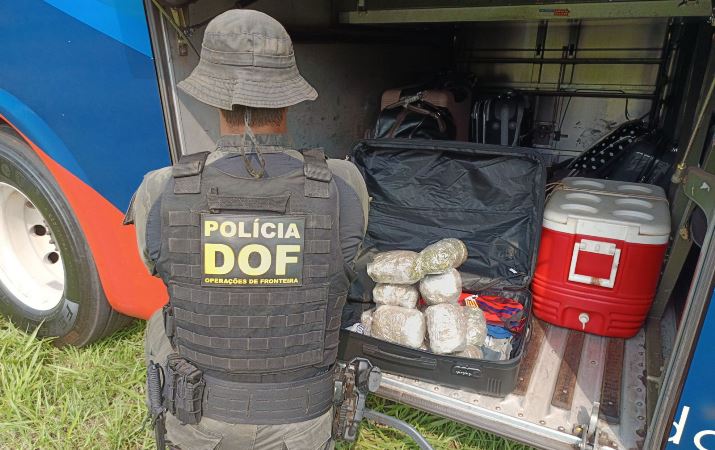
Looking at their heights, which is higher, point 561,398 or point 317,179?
point 317,179

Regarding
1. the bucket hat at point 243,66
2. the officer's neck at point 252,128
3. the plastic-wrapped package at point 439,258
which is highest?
the bucket hat at point 243,66

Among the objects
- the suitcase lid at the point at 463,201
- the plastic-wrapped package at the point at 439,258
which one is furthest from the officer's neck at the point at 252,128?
the suitcase lid at the point at 463,201

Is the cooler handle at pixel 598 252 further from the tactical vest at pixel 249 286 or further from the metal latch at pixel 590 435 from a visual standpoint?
the tactical vest at pixel 249 286

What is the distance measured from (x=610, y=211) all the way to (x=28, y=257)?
2.89 meters

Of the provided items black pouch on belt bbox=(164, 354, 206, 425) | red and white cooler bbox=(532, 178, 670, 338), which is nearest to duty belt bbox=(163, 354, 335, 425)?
black pouch on belt bbox=(164, 354, 206, 425)

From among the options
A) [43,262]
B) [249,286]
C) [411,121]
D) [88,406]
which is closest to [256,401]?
[249,286]

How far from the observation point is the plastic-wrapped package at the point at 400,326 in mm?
1823

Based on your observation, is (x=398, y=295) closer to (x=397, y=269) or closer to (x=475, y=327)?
(x=397, y=269)

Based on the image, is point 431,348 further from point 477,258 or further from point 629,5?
point 629,5

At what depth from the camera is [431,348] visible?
1803 mm

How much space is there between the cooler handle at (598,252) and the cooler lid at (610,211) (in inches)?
1.6

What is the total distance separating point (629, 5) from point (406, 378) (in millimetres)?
1824

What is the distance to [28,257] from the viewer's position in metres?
2.59

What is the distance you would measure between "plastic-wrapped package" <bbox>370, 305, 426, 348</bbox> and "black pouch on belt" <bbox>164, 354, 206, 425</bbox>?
30.7 inches
